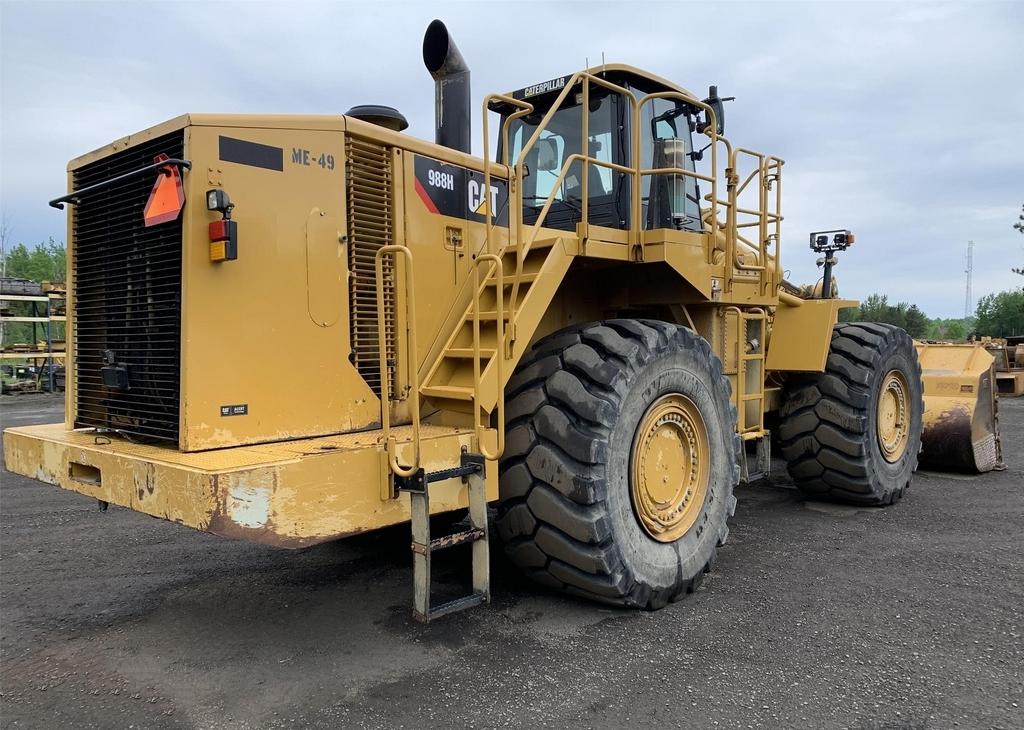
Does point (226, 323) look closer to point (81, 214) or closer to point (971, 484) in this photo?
point (81, 214)

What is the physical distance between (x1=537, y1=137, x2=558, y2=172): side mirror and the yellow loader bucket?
17.7 ft

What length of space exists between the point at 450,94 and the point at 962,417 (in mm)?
6472

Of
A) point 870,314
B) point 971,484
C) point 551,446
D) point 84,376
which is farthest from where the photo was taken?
point 870,314

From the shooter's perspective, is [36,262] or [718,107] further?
[36,262]

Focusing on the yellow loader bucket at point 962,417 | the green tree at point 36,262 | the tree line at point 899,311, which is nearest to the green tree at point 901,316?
the tree line at point 899,311

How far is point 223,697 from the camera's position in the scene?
308 cm

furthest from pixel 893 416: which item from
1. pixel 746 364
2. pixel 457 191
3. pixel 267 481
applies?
pixel 267 481

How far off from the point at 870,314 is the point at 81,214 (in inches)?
→ 1893

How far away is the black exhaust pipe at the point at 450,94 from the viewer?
4398 mm

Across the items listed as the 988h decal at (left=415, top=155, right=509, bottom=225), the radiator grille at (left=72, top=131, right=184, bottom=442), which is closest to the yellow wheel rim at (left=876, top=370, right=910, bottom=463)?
the 988h decal at (left=415, top=155, right=509, bottom=225)

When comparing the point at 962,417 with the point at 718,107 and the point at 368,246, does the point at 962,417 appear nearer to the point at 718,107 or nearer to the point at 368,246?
the point at 718,107

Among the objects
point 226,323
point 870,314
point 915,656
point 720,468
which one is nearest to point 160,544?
point 226,323

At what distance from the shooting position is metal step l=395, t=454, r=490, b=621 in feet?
10.7

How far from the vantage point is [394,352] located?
12.7 feet
